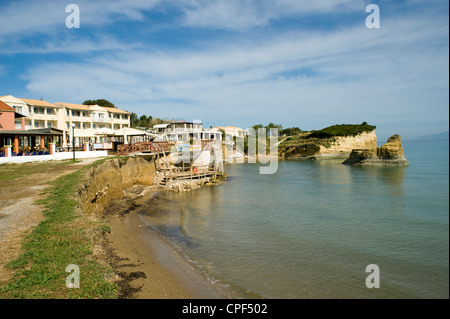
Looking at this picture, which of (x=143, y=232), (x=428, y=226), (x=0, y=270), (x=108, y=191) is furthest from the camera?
(x=108, y=191)

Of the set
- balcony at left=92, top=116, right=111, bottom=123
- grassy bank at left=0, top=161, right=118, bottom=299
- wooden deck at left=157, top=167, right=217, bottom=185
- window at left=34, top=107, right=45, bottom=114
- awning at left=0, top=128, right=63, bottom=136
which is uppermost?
window at left=34, top=107, right=45, bottom=114

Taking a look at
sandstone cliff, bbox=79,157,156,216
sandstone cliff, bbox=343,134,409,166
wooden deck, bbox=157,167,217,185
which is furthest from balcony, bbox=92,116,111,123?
sandstone cliff, bbox=343,134,409,166

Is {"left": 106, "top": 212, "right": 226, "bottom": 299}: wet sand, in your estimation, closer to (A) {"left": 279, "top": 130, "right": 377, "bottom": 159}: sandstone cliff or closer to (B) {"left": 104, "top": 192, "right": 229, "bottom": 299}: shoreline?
(B) {"left": 104, "top": 192, "right": 229, "bottom": 299}: shoreline

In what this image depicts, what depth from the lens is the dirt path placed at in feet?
26.0

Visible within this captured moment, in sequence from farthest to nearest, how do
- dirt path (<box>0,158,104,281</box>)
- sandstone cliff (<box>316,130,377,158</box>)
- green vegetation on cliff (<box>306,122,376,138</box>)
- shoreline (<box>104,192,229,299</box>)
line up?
green vegetation on cliff (<box>306,122,376,138</box>) < sandstone cliff (<box>316,130,377,158</box>) < shoreline (<box>104,192,229,299</box>) < dirt path (<box>0,158,104,281</box>)

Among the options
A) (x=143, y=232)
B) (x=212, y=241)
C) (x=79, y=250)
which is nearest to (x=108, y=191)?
(x=143, y=232)

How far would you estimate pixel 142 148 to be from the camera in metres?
36.1

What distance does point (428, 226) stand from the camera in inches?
549

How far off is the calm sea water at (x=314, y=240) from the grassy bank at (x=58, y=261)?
14.0 feet

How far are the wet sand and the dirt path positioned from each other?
320cm

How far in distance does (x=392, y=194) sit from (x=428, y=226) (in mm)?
13433
